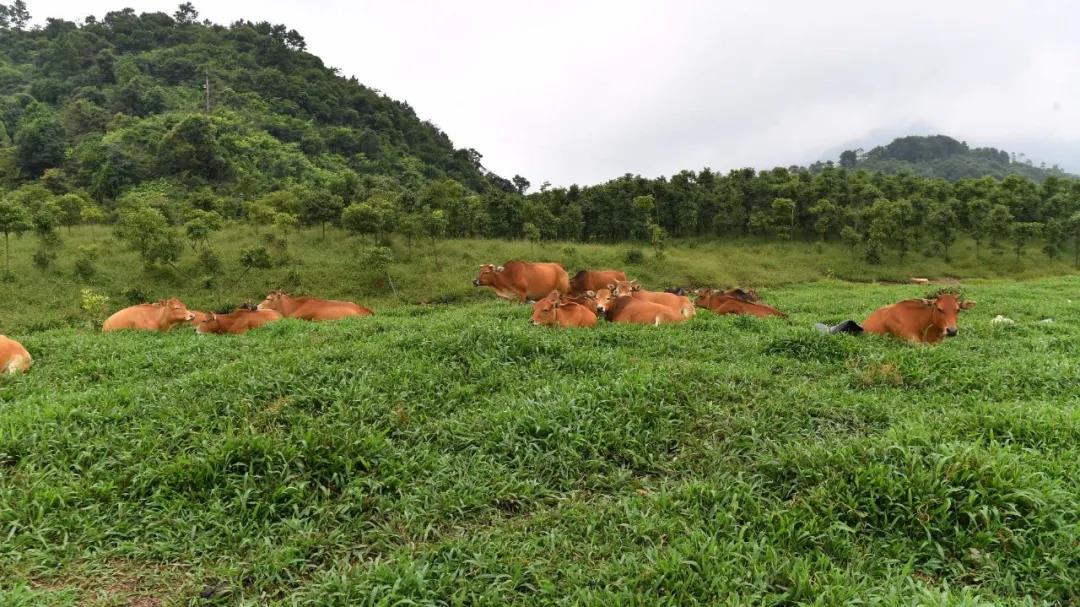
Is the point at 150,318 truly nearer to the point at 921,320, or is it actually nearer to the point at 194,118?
the point at 921,320

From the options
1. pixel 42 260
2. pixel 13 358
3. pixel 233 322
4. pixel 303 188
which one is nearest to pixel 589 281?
pixel 233 322

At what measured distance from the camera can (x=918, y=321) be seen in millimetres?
7594

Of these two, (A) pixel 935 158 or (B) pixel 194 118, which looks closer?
(B) pixel 194 118

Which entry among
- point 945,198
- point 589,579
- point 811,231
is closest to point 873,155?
point 945,198

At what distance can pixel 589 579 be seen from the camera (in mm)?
2775

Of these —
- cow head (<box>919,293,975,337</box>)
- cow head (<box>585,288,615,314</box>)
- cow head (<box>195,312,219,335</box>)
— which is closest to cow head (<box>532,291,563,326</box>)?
cow head (<box>585,288,615,314</box>)

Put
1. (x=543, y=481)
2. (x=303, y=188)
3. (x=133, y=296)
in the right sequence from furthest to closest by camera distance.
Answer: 1. (x=303, y=188)
2. (x=133, y=296)
3. (x=543, y=481)

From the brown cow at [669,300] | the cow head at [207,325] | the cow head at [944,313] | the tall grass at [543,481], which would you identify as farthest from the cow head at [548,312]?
the cow head at [207,325]

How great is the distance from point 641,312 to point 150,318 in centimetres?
879

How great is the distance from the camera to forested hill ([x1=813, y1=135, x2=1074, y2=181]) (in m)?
88.8

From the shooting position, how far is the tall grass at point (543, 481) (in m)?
2.76

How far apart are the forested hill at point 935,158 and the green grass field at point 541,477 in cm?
9747

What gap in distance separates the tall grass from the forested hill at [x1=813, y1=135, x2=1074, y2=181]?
9760 cm

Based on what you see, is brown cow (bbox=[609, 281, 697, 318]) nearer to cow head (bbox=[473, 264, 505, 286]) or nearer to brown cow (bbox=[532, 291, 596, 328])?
brown cow (bbox=[532, 291, 596, 328])
